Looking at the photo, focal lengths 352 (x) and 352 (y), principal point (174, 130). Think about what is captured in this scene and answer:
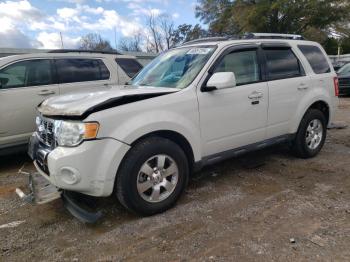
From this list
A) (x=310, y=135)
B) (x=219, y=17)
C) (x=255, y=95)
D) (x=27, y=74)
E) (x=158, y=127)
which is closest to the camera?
(x=158, y=127)

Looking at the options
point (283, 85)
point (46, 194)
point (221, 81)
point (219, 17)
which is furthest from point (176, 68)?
point (219, 17)

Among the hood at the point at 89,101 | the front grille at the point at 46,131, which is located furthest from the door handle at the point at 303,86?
the front grille at the point at 46,131

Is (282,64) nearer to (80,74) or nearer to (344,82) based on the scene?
(80,74)

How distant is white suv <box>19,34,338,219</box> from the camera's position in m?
3.34

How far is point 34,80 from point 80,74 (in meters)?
0.84

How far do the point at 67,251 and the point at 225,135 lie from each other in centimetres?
221

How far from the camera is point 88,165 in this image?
3.29 metres

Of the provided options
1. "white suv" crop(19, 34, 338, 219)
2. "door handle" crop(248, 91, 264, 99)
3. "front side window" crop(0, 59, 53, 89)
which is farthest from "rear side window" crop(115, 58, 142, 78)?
"door handle" crop(248, 91, 264, 99)

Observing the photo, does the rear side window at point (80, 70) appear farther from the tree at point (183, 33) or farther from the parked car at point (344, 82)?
the tree at point (183, 33)

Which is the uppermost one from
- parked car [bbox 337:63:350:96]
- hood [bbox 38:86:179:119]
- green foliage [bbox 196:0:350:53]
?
green foliage [bbox 196:0:350:53]

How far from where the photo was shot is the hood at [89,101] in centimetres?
332

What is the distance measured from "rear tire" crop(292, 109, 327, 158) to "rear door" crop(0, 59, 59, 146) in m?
4.07

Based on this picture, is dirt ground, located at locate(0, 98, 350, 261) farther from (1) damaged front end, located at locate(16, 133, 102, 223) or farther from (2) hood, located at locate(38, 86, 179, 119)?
(2) hood, located at locate(38, 86, 179, 119)

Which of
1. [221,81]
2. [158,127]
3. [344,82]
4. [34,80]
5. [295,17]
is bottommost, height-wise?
[344,82]
